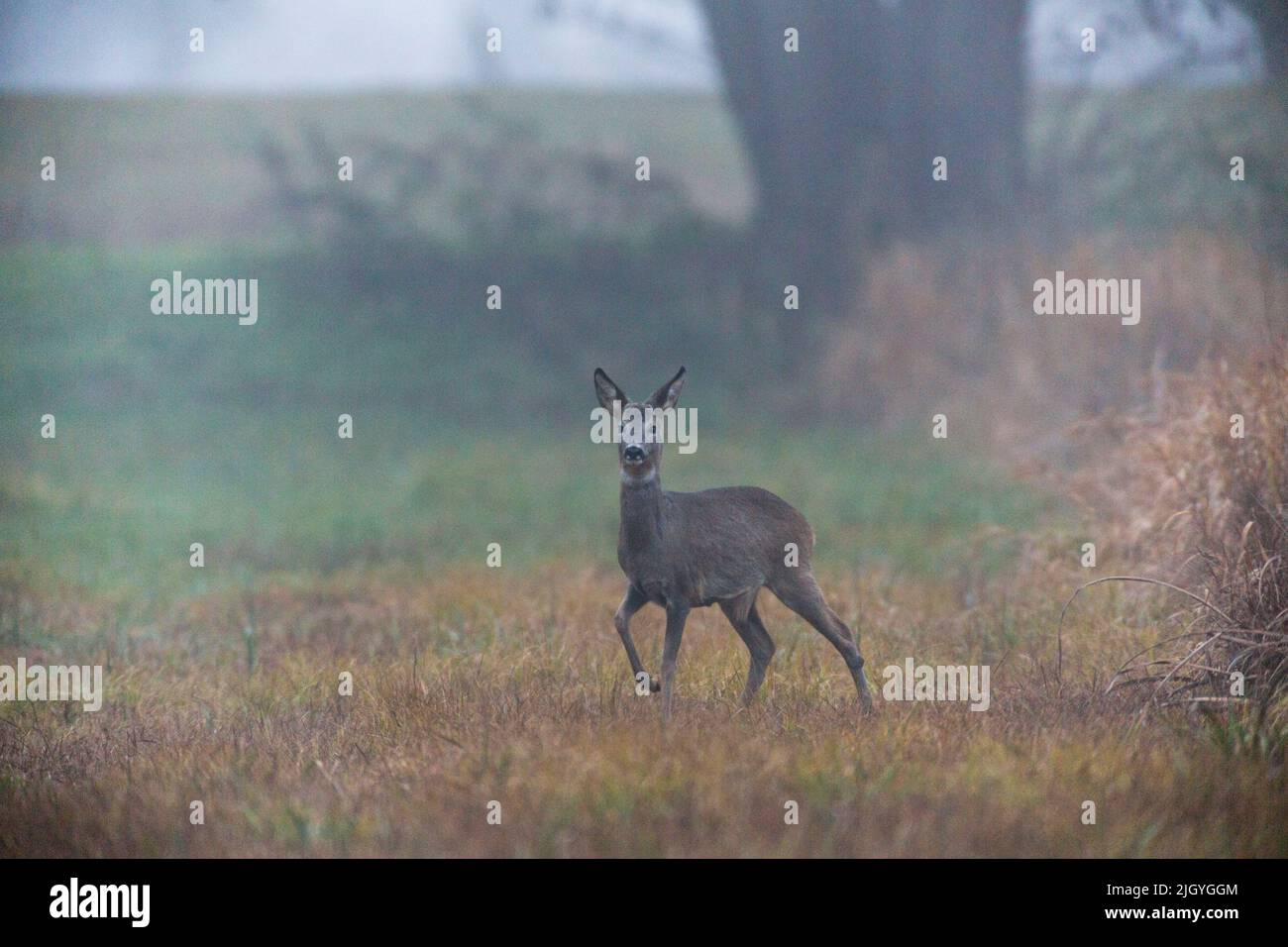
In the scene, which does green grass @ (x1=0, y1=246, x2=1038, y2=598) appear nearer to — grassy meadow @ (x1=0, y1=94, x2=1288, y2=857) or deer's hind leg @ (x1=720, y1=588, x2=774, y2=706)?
grassy meadow @ (x1=0, y1=94, x2=1288, y2=857)

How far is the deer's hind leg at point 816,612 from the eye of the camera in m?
7.38

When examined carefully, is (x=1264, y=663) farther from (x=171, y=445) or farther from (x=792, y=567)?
(x=171, y=445)

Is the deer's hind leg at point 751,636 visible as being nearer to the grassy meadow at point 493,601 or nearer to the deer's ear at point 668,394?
the grassy meadow at point 493,601

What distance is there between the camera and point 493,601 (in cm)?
999

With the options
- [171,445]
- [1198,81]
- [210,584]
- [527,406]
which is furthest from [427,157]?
[210,584]

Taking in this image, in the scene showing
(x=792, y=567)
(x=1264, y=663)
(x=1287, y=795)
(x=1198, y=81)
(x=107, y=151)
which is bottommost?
(x=1287, y=795)

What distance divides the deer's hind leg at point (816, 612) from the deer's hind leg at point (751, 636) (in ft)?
0.49

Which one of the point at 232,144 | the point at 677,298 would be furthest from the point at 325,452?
the point at 232,144

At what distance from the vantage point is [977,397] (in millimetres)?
17984

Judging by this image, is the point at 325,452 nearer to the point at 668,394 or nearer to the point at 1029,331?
the point at 1029,331

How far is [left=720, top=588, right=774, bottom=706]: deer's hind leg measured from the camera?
7512mm

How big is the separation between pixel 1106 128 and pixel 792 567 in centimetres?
1611

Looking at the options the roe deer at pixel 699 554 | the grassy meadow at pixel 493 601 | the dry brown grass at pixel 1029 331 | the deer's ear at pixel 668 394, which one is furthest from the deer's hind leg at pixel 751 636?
the dry brown grass at pixel 1029 331

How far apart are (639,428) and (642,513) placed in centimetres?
39
